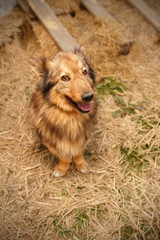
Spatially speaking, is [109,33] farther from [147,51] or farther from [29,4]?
[29,4]

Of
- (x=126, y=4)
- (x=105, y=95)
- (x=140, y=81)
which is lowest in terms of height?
(x=105, y=95)

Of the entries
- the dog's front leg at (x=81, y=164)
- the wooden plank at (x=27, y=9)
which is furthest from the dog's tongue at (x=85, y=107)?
the wooden plank at (x=27, y=9)

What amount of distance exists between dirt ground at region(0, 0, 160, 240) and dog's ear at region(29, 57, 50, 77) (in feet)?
4.15

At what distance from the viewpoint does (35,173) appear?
2.90 meters

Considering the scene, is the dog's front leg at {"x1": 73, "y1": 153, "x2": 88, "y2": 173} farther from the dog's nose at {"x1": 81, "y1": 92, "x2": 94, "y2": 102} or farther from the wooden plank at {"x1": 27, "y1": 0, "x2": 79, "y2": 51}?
the wooden plank at {"x1": 27, "y1": 0, "x2": 79, "y2": 51}

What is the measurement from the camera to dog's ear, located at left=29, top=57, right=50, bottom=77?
2.30 metres

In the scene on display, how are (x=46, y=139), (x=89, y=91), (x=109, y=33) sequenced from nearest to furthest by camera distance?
(x=89, y=91) < (x=46, y=139) < (x=109, y=33)

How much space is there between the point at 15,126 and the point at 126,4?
4088 millimetres

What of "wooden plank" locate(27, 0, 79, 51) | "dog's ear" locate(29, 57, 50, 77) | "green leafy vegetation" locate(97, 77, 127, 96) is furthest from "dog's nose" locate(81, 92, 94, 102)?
"green leafy vegetation" locate(97, 77, 127, 96)

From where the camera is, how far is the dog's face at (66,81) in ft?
6.83

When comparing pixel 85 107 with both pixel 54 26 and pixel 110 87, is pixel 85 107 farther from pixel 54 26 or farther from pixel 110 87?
pixel 54 26

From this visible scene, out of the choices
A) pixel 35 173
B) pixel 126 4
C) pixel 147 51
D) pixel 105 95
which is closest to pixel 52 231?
pixel 35 173

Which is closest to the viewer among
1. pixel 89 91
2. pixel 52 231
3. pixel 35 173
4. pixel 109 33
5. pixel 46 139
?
pixel 89 91

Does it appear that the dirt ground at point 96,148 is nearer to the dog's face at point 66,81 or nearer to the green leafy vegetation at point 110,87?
the green leafy vegetation at point 110,87
